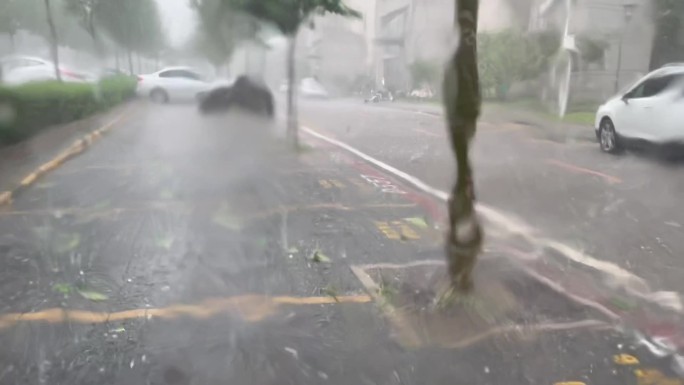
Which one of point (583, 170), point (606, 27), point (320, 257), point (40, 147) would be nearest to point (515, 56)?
point (606, 27)

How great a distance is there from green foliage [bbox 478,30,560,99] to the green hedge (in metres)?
3.89

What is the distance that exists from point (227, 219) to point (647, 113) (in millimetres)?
6338

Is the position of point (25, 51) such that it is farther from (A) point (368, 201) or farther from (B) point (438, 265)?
(B) point (438, 265)

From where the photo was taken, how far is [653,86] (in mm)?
9453

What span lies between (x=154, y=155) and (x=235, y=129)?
2.03m

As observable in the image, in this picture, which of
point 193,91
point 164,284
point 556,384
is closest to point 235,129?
point 193,91

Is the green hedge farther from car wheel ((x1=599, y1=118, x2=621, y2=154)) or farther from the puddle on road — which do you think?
car wheel ((x1=599, y1=118, x2=621, y2=154))

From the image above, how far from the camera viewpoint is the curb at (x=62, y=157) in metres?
6.96

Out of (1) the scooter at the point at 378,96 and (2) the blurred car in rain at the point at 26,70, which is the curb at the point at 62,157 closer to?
(2) the blurred car in rain at the point at 26,70

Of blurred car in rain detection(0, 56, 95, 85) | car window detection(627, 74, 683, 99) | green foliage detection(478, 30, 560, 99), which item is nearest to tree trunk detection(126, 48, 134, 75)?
blurred car in rain detection(0, 56, 95, 85)

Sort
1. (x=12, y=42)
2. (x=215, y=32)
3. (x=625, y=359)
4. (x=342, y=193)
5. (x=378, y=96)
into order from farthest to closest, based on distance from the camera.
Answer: (x=378, y=96), (x=342, y=193), (x=12, y=42), (x=215, y=32), (x=625, y=359)

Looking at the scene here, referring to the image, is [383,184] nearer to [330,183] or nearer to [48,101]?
[330,183]

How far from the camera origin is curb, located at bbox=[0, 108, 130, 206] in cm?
696

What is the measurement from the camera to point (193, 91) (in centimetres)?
700
